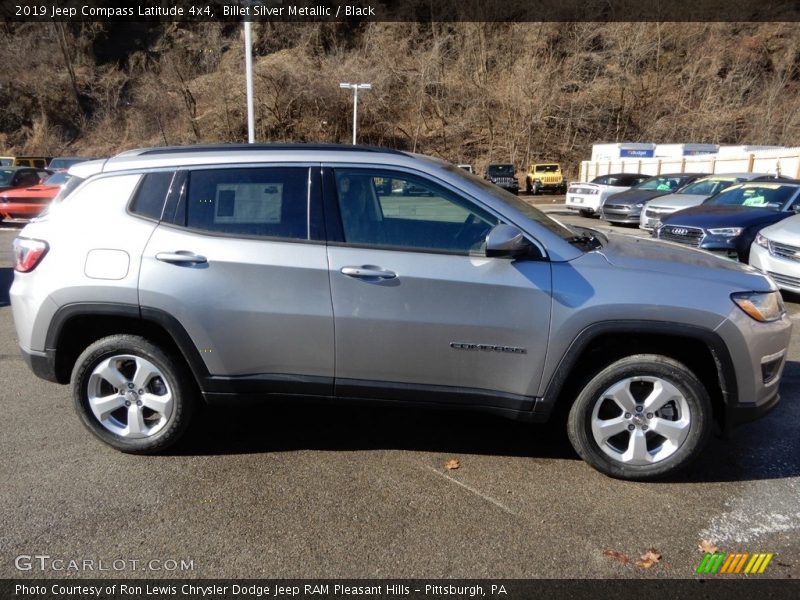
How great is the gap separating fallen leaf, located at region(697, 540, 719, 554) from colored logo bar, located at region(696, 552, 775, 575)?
2 centimetres

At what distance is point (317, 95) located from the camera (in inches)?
1799

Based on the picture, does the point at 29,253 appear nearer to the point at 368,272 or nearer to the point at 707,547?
the point at 368,272

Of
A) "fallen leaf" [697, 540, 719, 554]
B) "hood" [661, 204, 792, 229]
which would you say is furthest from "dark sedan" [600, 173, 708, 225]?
"fallen leaf" [697, 540, 719, 554]

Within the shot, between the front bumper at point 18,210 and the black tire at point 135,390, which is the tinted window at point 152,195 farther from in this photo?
the front bumper at point 18,210

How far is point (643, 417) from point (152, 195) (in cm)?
310

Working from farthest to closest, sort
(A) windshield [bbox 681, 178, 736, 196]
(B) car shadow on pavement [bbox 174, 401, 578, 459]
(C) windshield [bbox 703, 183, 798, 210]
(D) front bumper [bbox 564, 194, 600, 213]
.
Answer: (D) front bumper [bbox 564, 194, 600, 213], (A) windshield [bbox 681, 178, 736, 196], (C) windshield [bbox 703, 183, 798, 210], (B) car shadow on pavement [bbox 174, 401, 578, 459]

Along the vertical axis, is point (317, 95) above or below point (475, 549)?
above

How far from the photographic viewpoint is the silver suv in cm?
327

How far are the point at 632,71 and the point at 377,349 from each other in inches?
2038

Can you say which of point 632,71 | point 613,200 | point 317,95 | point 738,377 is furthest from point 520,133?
point 738,377

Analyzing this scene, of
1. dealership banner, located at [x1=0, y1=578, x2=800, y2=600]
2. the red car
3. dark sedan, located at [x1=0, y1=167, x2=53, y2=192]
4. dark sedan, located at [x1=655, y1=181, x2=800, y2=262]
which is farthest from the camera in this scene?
dark sedan, located at [x1=0, y1=167, x2=53, y2=192]

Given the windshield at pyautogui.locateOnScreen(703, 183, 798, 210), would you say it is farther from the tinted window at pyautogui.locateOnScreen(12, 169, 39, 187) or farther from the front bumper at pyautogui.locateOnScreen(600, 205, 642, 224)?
the tinted window at pyautogui.locateOnScreen(12, 169, 39, 187)

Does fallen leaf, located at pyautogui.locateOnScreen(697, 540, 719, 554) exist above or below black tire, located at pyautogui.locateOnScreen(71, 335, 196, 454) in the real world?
below

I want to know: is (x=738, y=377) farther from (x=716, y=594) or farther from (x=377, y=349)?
(x=377, y=349)
